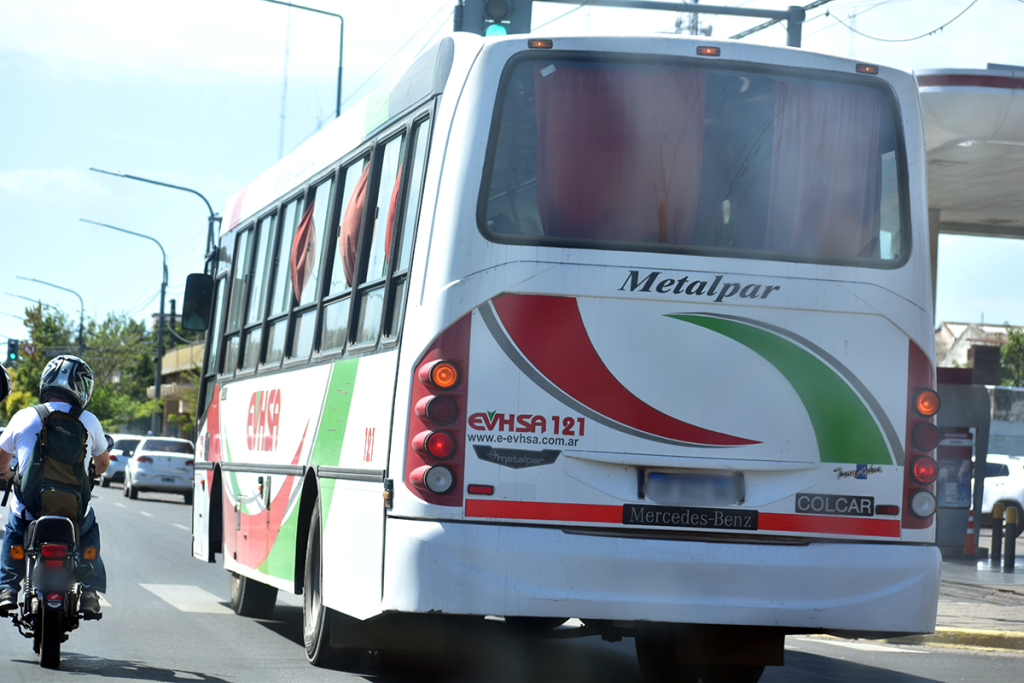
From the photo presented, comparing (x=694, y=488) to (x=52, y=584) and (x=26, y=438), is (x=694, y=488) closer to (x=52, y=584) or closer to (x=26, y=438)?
(x=52, y=584)

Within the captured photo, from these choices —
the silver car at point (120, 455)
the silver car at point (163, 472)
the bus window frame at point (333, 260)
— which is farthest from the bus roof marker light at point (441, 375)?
the silver car at point (120, 455)

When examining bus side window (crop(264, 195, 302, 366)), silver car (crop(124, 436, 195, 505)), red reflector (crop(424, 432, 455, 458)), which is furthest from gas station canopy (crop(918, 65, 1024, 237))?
silver car (crop(124, 436, 195, 505))

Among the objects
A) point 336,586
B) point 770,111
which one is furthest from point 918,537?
point 336,586

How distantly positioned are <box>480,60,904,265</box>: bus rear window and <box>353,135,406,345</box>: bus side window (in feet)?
3.25

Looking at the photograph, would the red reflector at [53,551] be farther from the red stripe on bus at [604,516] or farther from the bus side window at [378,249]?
the red stripe on bus at [604,516]

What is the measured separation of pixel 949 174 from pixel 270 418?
12.1 metres

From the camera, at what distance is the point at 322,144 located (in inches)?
376

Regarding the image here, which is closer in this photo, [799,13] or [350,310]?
[350,310]

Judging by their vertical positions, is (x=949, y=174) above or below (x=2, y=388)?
above

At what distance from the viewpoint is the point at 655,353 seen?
677 cm

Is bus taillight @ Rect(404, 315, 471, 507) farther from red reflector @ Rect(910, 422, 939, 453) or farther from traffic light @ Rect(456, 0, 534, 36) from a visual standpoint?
traffic light @ Rect(456, 0, 534, 36)

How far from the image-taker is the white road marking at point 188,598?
12281 mm

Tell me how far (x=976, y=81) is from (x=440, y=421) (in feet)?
40.2

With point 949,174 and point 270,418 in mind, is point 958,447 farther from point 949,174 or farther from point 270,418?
point 270,418
